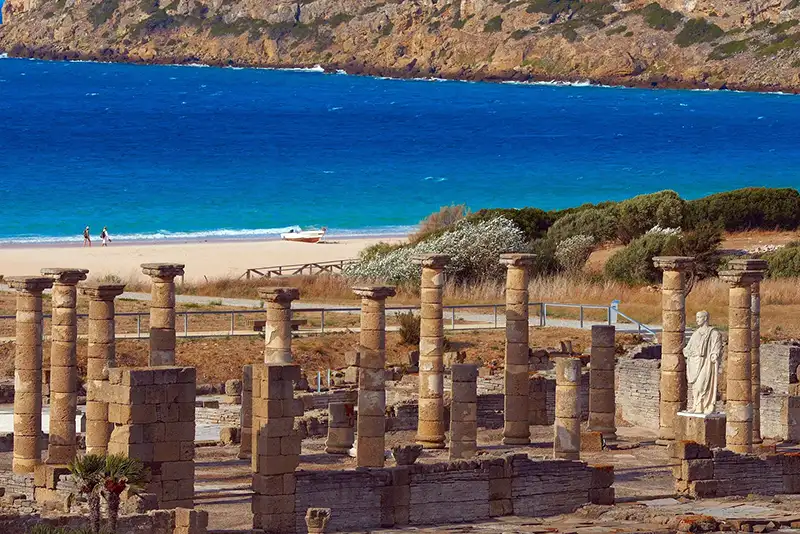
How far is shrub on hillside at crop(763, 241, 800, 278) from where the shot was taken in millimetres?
60062

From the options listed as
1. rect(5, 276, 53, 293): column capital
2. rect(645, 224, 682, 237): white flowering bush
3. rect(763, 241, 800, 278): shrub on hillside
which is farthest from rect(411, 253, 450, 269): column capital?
rect(645, 224, 682, 237): white flowering bush

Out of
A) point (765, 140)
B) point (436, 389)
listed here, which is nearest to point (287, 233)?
point (436, 389)

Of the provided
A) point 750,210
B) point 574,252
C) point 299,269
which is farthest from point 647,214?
point 299,269

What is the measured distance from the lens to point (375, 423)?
34562 mm

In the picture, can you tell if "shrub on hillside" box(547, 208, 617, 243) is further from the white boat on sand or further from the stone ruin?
the stone ruin

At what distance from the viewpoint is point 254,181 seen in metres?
122

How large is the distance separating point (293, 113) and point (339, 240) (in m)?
92.2

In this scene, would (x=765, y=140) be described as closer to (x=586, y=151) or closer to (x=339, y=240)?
(x=586, y=151)

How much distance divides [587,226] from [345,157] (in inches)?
2877

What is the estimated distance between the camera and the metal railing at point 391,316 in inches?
1969

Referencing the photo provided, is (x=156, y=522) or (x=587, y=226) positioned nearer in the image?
(x=156, y=522)

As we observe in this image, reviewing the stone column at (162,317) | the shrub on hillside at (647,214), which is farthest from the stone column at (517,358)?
the shrub on hillside at (647,214)

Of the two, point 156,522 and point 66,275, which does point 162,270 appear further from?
point 156,522

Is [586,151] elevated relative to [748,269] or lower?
elevated
